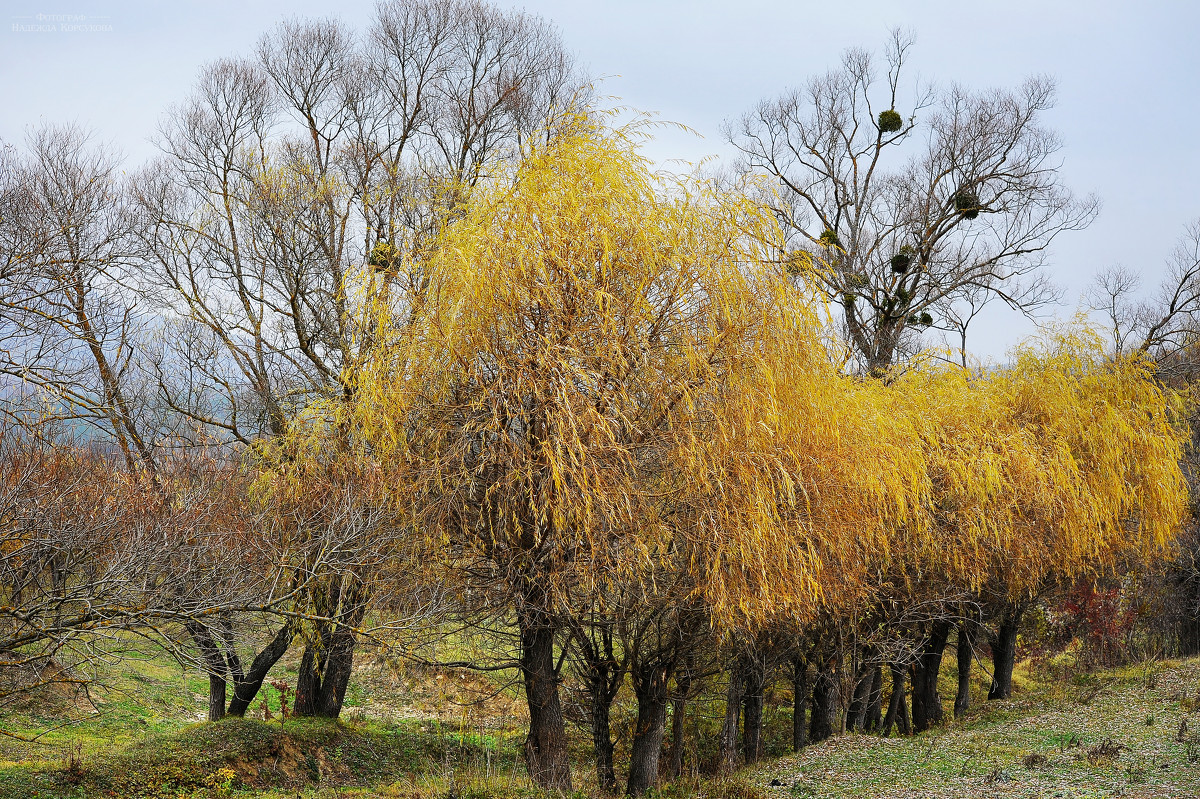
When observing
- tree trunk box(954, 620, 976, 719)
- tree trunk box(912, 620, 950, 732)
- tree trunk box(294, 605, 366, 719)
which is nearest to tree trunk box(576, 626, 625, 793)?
tree trunk box(294, 605, 366, 719)

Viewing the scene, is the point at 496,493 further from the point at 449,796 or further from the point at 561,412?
the point at 449,796

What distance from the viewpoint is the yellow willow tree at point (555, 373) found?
8617 mm

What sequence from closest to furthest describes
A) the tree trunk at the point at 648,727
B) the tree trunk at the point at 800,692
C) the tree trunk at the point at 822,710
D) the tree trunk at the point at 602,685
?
the tree trunk at the point at 602,685 → the tree trunk at the point at 648,727 → the tree trunk at the point at 800,692 → the tree trunk at the point at 822,710

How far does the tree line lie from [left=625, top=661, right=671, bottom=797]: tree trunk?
0.17ft

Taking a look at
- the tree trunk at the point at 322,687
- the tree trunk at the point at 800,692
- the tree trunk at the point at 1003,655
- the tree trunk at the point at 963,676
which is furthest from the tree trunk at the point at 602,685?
the tree trunk at the point at 1003,655

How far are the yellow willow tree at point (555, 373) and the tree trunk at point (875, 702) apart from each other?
425 inches

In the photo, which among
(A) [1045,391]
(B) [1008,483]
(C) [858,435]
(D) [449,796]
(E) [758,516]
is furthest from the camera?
(A) [1045,391]

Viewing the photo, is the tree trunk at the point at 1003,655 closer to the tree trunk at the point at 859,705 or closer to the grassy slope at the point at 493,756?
the grassy slope at the point at 493,756

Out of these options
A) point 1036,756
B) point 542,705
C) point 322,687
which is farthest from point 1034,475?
point 322,687

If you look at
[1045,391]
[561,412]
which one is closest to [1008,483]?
[1045,391]

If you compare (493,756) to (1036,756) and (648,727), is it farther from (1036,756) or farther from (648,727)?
(1036,756)

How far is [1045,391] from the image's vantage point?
1573cm

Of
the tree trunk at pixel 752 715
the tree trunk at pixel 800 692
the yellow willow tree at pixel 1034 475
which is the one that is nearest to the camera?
the yellow willow tree at pixel 1034 475

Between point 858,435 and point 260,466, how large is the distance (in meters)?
8.33
